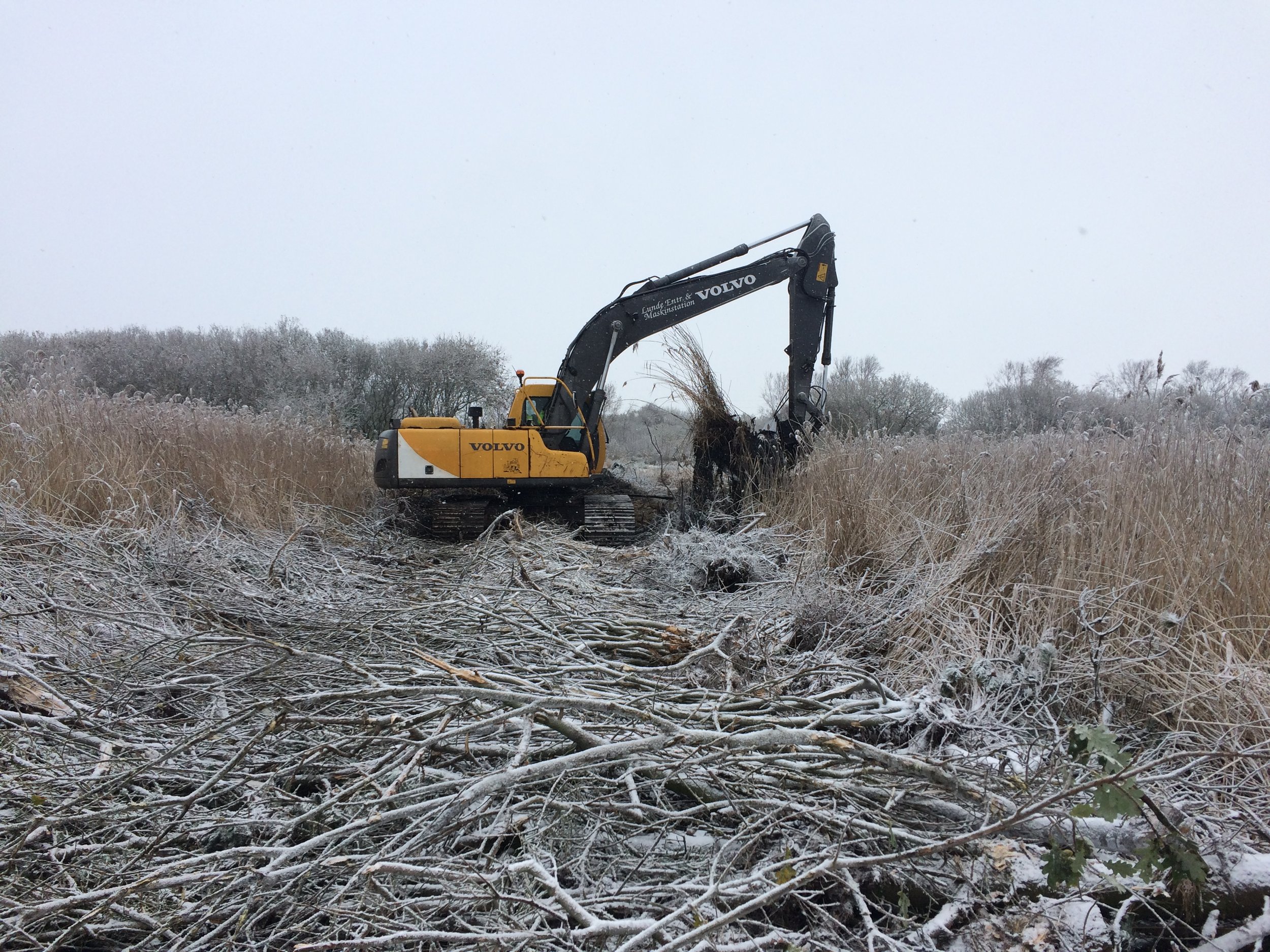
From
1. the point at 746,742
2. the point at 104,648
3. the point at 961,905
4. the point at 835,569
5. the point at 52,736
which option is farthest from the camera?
the point at 835,569

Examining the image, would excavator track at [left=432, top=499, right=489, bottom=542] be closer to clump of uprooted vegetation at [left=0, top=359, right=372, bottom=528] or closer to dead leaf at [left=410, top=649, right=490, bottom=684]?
clump of uprooted vegetation at [left=0, top=359, right=372, bottom=528]

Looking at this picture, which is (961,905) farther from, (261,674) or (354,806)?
(261,674)

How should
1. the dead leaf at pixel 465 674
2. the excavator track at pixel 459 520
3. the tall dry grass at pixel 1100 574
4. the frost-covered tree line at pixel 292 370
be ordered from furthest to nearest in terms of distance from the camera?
the frost-covered tree line at pixel 292 370, the excavator track at pixel 459 520, the tall dry grass at pixel 1100 574, the dead leaf at pixel 465 674

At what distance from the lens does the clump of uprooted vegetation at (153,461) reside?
213 inches

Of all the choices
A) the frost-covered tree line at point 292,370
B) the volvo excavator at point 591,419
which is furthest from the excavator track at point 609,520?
the frost-covered tree line at point 292,370

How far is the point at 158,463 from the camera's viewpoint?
21.4 ft

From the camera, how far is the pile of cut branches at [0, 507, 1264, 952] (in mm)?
1555

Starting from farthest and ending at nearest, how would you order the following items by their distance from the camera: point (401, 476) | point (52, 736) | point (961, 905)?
point (401, 476) → point (52, 736) → point (961, 905)

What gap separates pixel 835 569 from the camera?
4.65 meters

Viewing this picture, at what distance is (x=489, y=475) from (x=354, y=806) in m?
6.07

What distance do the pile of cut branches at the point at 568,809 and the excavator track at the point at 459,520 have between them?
479 centimetres

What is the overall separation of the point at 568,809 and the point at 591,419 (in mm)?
7045

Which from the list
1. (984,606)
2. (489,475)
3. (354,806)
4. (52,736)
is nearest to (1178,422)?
(984,606)

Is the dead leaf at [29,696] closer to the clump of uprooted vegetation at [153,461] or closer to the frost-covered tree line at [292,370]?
the clump of uprooted vegetation at [153,461]
